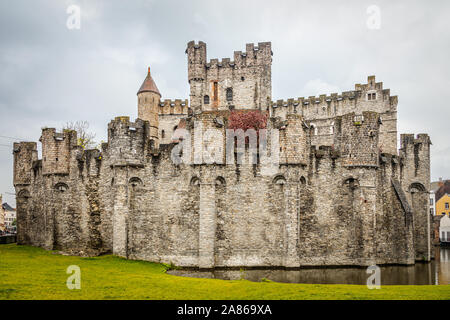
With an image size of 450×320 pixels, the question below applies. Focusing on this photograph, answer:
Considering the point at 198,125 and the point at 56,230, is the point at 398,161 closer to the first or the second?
the point at 198,125

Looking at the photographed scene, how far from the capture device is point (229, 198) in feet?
77.3

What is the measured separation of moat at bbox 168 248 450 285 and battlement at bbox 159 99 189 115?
32.5 meters

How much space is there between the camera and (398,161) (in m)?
28.1

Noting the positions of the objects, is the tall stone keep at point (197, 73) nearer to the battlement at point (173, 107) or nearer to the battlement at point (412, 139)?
the battlement at point (173, 107)

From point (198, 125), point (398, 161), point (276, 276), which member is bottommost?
point (276, 276)

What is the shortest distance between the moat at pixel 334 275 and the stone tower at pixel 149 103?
96.9 ft

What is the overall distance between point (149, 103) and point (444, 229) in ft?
129

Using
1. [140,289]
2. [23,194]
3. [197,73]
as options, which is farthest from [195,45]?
[140,289]

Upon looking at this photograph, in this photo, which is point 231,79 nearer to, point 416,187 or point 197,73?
point 197,73

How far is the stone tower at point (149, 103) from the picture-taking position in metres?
49.2

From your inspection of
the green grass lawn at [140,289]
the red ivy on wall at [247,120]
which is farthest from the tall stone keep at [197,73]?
the green grass lawn at [140,289]

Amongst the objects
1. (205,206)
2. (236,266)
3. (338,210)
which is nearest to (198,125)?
(205,206)
